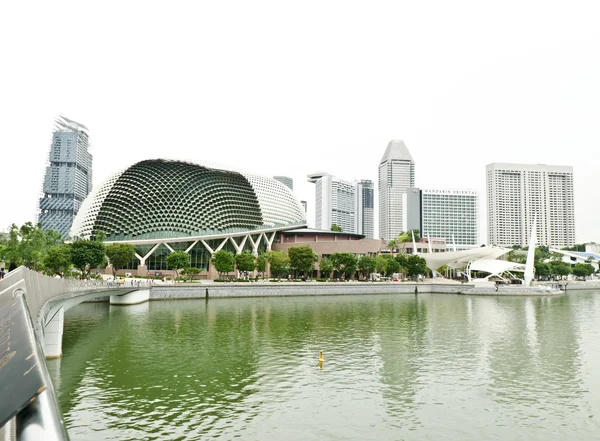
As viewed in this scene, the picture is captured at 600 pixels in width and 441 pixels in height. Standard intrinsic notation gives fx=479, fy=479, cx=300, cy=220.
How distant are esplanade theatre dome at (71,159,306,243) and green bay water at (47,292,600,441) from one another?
63.2 metres

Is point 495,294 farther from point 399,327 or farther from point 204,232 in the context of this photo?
point 204,232

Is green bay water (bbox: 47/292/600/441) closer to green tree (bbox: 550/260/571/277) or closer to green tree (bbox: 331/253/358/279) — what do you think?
green tree (bbox: 331/253/358/279)

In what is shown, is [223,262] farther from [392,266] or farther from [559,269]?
[559,269]

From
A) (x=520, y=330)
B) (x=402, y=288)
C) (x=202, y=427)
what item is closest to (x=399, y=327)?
(x=520, y=330)

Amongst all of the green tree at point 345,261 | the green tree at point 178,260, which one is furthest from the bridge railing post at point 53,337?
the green tree at point 345,261

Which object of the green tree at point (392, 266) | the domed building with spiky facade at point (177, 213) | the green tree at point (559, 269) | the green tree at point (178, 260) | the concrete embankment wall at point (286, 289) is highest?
the domed building with spiky facade at point (177, 213)

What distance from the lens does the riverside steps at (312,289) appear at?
216ft

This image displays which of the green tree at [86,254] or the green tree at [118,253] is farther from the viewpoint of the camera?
the green tree at [118,253]

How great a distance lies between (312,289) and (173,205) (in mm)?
47178

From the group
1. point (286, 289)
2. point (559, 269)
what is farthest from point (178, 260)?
point (559, 269)

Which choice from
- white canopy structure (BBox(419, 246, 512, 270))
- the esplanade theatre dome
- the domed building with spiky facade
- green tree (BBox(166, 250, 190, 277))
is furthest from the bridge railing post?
white canopy structure (BBox(419, 246, 512, 270))

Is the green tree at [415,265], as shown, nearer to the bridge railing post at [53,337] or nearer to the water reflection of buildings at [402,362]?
the water reflection of buildings at [402,362]

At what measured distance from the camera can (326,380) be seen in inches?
945

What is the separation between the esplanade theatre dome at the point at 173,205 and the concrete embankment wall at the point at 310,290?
3277 centimetres
